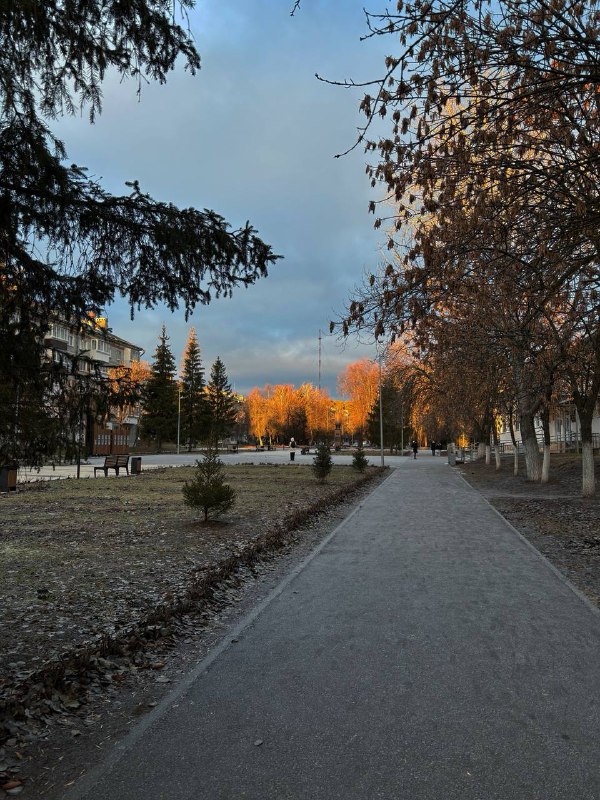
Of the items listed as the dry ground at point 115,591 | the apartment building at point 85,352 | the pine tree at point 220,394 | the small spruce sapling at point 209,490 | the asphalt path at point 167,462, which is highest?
the pine tree at point 220,394

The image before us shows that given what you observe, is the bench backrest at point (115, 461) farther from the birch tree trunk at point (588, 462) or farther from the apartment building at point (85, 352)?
the apartment building at point (85, 352)

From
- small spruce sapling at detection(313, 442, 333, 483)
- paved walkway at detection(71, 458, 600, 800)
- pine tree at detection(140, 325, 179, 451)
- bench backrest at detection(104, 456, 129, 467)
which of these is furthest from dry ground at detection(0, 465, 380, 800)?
pine tree at detection(140, 325, 179, 451)

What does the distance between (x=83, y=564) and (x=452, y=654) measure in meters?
5.55

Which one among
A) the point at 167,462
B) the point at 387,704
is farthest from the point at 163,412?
the point at 387,704

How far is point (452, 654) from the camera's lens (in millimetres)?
4723

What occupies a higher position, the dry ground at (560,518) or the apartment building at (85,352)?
the apartment building at (85,352)

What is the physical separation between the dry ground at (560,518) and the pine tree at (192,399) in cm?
5905

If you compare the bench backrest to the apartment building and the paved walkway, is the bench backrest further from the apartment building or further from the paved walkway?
the apartment building

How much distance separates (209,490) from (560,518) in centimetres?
779

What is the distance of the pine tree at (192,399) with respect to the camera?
8044cm

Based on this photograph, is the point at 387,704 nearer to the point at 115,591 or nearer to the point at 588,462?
the point at 115,591

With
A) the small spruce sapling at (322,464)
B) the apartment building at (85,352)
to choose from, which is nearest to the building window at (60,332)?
the apartment building at (85,352)

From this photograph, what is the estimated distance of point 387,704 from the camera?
381 cm

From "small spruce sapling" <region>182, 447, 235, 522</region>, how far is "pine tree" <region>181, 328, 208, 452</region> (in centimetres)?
6751
